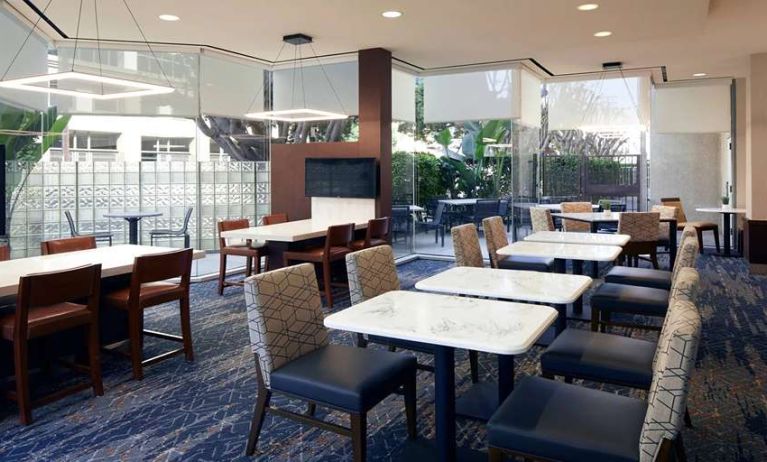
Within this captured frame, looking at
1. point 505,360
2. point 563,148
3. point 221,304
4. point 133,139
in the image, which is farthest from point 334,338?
point 563,148

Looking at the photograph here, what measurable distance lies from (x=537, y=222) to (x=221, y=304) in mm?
3920

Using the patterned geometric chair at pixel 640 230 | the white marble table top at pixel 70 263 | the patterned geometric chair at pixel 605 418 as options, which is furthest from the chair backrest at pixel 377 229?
the patterned geometric chair at pixel 605 418

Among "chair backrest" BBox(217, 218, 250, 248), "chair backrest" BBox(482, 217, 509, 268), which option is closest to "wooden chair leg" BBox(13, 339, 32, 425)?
"chair backrest" BBox(217, 218, 250, 248)

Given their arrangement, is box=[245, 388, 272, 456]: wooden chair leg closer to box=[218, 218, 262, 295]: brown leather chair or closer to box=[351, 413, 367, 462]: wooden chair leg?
box=[351, 413, 367, 462]: wooden chair leg

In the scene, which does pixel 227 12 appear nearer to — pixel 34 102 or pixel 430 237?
pixel 34 102

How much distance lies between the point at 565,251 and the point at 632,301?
71cm

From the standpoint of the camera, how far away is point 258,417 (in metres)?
2.83

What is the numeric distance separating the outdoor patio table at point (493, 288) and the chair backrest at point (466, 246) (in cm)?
105

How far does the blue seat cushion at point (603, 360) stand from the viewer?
8.77 feet

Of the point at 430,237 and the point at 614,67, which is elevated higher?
the point at 614,67

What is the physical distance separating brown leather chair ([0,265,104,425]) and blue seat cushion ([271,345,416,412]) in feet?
4.85

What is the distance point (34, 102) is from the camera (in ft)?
20.6

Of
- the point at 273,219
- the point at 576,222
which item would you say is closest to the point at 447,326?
the point at 273,219

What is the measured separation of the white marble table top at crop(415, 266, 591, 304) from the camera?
291 cm
